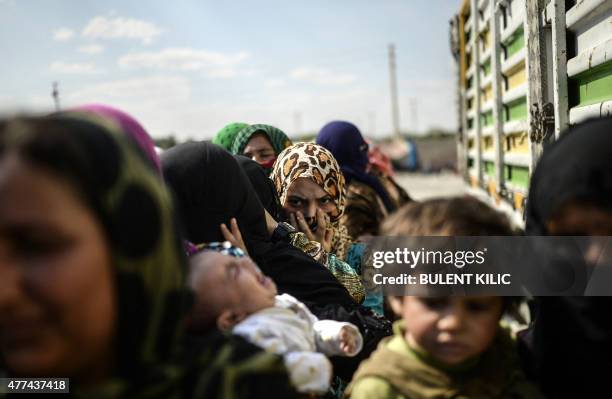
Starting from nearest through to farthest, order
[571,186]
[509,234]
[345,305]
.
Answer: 1. [571,186]
2. [509,234]
3. [345,305]

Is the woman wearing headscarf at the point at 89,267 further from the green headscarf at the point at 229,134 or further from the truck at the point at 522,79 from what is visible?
the green headscarf at the point at 229,134

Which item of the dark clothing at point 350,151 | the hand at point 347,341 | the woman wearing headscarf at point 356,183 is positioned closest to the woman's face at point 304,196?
the woman wearing headscarf at point 356,183

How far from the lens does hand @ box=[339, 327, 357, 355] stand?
5.15 ft

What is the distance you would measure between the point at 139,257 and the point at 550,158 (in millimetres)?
896

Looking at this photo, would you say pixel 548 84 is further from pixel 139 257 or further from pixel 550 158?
pixel 139 257

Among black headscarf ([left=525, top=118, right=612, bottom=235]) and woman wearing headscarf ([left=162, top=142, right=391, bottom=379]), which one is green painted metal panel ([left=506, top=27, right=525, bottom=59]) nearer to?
woman wearing headscarf ([left=162, top=142, right=391, bottom=379])

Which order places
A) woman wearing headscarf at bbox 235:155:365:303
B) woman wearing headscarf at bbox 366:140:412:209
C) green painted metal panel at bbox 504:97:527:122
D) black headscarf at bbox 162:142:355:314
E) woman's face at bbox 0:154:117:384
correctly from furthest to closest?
woman wearing headscarf at bbox 366:140:412:209
green painted metal panel at bbox 504:97:527:122
woman wearing headscarf at bbox 235:155:365:303
black headscarf at bbox 162:142:355:314
woman's face at bbox 0:154:117:384

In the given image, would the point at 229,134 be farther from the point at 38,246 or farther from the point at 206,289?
the point at 38,246

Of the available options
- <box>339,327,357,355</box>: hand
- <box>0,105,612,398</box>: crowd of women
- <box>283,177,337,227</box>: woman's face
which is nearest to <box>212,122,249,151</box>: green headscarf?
<box>283,177,337,227</box>: woman's face

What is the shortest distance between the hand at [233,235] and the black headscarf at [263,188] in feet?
2.22

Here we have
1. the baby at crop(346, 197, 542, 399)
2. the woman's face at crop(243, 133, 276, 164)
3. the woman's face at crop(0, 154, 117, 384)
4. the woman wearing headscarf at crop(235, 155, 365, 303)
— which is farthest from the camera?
the woman's face at crop(243, 133, 276, 164)

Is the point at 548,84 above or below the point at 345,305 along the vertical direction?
above

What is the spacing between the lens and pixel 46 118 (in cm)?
99

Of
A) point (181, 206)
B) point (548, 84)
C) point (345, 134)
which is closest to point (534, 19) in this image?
point (548, 84)
